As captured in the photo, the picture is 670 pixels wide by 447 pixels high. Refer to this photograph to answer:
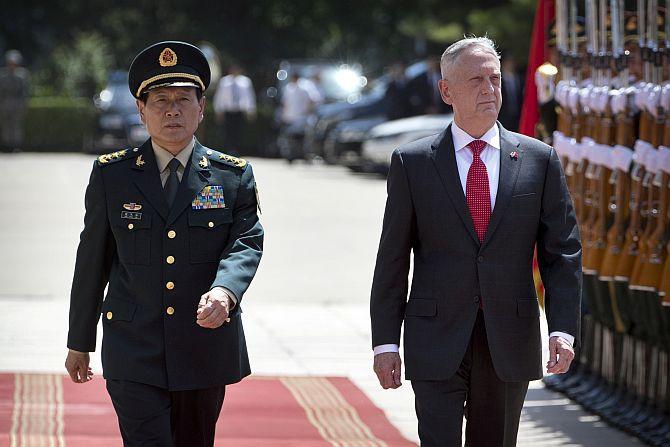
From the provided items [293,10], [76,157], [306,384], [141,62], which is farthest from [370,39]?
[141,62]

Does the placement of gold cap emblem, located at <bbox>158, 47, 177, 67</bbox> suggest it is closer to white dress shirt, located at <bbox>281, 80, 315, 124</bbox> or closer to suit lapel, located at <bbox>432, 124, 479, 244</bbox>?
suit lapel, located at <bbox>432, 124, 479, 244</bbox>

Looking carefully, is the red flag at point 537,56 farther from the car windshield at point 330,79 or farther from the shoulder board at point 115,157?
the car windshield at point 330,79

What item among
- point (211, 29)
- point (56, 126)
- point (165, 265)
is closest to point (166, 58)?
point (165, 265)

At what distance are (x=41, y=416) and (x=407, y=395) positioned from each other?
6.42 ft

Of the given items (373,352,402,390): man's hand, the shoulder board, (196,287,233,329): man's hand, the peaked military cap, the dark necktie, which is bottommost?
(373,352,402,390): man's hand

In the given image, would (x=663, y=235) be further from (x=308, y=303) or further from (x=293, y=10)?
(x=293, y=10)

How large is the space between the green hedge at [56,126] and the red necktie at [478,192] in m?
31.5

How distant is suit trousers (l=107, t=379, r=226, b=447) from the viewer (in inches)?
182

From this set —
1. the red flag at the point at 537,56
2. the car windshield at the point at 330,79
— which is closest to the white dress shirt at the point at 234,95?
the car windshield at the point at 330,79

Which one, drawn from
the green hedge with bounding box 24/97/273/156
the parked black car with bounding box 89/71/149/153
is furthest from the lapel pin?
the green hedge with bounding box 24/97/273/156

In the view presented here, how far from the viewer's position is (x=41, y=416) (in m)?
7.23

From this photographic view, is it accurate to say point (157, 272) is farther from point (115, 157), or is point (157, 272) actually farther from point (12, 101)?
point (12, 101)

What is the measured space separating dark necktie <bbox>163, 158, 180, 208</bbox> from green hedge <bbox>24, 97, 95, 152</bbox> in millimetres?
31203

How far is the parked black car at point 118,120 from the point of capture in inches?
1214
